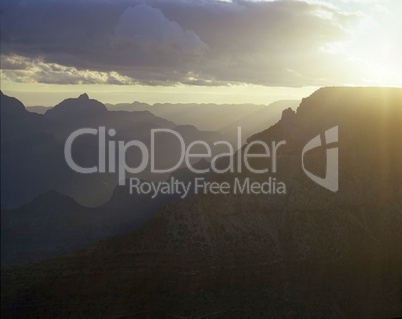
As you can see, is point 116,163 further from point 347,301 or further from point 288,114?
point 347,301

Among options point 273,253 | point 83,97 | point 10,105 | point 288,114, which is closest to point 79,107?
point 83,97

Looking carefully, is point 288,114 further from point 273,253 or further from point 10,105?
point 10,105

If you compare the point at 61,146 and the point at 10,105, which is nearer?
the point at 10,105

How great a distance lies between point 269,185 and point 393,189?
39.7 ft

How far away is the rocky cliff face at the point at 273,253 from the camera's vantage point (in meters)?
41.4

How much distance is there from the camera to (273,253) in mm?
48594

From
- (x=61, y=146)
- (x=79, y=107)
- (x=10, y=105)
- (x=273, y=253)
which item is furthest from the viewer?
(x=79, y=107)

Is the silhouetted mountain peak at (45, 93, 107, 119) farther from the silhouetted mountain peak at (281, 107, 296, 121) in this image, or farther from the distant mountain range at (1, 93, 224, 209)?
the silhouetted mountain peak at (281, 107, 296, 121)

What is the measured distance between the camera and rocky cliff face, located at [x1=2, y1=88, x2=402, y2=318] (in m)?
41.4

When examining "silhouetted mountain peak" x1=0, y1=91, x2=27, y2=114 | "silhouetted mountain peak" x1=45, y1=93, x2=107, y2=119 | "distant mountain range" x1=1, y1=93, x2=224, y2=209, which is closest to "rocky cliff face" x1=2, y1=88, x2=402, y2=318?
"distant mountain range" x1=1, y1=93, x2=224, y2=209

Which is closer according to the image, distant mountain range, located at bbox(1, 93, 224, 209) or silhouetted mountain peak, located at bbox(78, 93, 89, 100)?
distant mountain range, located at bbox(1, 93, 224, 209)

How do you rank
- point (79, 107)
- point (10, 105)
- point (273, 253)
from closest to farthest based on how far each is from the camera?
point (273, 253), point (10, 105), point (79, 107)

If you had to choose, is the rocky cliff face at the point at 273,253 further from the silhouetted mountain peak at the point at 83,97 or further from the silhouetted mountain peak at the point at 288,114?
the silhouetted mountain peak at the point at 83,97

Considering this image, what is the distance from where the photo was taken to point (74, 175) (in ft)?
228
